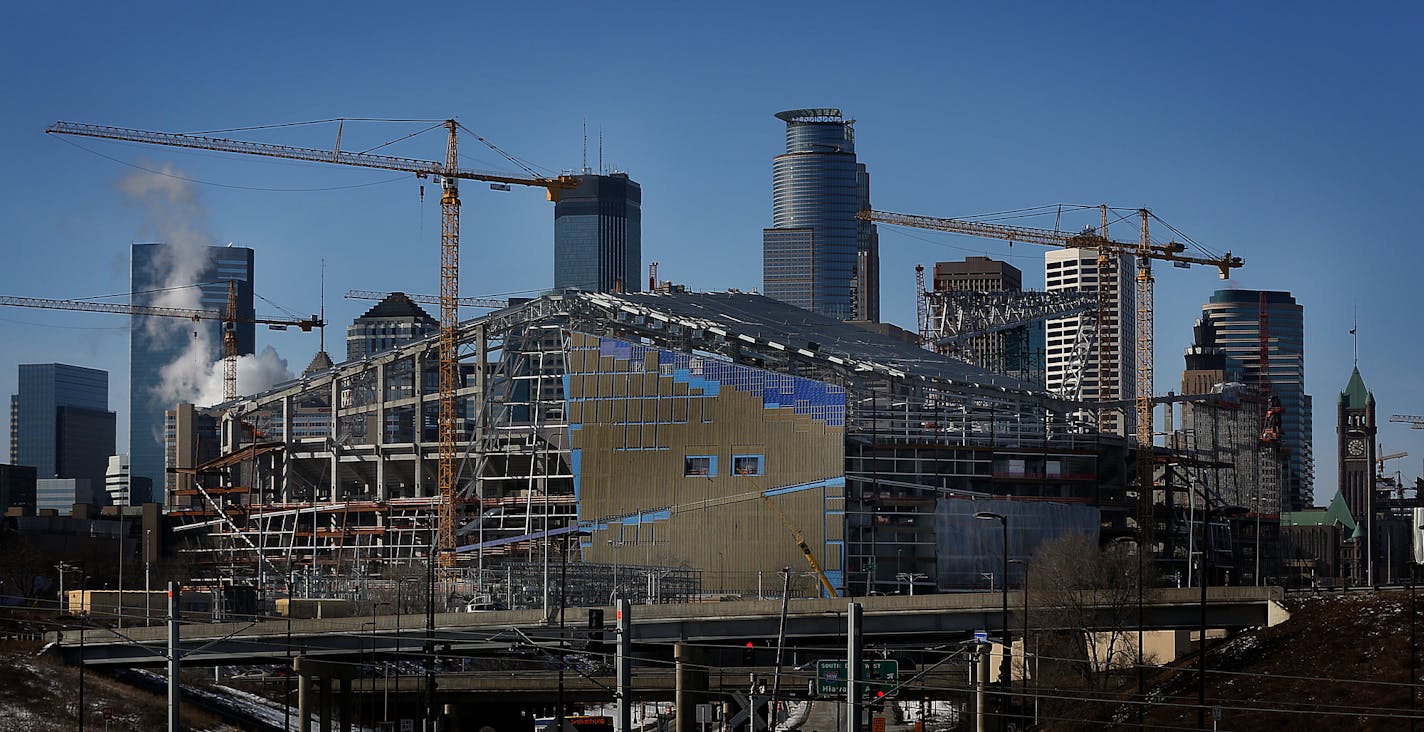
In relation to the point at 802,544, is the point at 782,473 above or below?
above

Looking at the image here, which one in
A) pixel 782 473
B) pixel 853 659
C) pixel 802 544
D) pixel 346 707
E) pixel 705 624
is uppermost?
pixel 782 473

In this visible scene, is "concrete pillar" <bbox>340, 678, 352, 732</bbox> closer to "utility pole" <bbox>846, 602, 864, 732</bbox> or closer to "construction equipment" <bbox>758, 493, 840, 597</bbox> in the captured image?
"utility pole" <bbox>846, 602, 864, 732</bbox>

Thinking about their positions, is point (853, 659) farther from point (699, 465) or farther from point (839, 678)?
point (699, 465)

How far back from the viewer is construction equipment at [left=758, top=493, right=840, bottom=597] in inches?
6540

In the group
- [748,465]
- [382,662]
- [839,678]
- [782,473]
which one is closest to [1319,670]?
[839,678]

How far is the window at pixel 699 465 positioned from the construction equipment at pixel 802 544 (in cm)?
566

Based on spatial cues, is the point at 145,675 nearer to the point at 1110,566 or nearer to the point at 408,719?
the point at 408,719

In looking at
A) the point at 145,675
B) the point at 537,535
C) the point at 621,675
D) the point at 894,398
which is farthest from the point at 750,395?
the point at 621,675

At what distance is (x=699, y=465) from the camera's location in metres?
173

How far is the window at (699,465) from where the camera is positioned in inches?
6791

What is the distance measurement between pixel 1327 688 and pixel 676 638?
4138 cm

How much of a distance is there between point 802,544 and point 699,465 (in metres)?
12.7

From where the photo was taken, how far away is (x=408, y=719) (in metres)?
145

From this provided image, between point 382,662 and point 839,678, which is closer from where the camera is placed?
point 839,678
